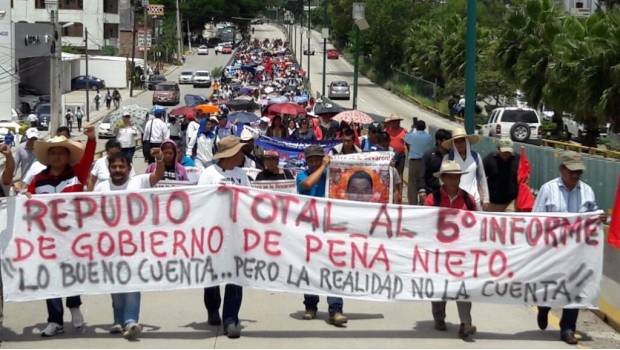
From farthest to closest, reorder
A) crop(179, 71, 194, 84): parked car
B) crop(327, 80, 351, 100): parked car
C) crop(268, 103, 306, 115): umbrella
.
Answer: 1. crop(179, 71, 194, 84): parked car
2. crop(327, 80, 351, 100): parked car
3. crop(268, 103, 306, 115): umbrella

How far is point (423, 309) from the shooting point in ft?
32.8

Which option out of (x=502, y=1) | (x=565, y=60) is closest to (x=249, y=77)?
(x=502, y=1)

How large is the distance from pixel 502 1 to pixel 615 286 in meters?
80.0

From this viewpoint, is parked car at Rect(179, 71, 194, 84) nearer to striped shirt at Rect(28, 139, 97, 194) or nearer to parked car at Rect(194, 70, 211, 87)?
parked car at Rect(194, 70, 211, 87)

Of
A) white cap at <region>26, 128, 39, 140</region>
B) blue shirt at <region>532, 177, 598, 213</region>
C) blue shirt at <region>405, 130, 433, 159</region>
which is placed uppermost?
white cap at <region>26, 128, 39, 140</region>

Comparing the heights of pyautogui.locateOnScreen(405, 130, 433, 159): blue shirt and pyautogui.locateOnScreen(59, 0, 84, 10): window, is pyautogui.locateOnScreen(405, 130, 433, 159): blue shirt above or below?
below

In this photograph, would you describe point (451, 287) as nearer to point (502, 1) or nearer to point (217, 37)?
point (502, 1)

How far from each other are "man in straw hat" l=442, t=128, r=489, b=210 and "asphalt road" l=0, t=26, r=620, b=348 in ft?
3.81

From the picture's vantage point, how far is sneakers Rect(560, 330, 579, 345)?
28.3 ft

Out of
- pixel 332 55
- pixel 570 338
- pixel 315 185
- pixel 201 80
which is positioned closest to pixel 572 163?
pixel 570 338

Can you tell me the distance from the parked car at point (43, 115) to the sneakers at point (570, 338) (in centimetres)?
4340

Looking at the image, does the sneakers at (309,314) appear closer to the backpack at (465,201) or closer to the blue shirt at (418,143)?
the backpack at (465,201)

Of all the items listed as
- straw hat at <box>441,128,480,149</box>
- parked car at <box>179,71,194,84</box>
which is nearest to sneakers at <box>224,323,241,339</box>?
straw hat at <box>441,128,480,149</box>

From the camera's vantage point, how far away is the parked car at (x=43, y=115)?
50.7 metres
